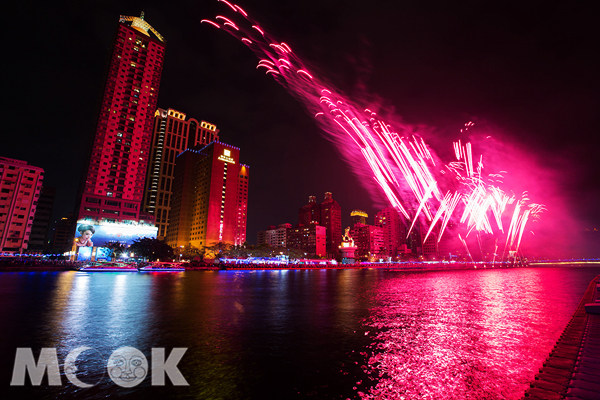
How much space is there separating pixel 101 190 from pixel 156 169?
85936mm

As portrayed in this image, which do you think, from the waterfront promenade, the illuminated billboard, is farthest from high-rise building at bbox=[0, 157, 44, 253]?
the waterfront promenade

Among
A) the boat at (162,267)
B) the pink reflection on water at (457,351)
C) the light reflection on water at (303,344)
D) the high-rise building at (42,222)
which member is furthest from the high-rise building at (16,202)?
the pink reflection on water at (457,351)

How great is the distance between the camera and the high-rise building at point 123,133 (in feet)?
364

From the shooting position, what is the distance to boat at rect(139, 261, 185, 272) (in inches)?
3339

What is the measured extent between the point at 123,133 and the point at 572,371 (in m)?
141

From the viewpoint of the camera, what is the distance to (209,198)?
167m

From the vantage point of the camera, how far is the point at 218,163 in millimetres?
174500

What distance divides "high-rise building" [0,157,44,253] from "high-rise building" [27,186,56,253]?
152ft

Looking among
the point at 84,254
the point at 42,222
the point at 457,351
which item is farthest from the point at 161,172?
the point at 457,351

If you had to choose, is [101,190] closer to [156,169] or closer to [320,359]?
[156,169]

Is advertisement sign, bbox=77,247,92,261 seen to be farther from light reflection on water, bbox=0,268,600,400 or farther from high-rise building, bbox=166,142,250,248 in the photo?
light reflection on water, bbox=0,268,600,400

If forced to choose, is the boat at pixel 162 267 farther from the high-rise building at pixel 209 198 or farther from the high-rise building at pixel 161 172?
the high-rise building at pixel 161 172

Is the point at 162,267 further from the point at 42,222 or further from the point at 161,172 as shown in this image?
the point at 161,172

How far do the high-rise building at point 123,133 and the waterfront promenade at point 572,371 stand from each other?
124762mm
